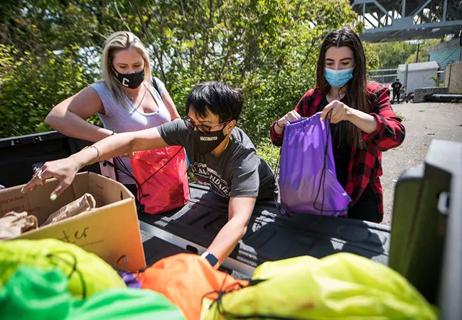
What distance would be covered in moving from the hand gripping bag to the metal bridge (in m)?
25.9

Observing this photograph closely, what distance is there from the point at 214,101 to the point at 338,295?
1.12m

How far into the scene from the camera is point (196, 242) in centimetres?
167

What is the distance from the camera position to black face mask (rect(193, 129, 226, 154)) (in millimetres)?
1610

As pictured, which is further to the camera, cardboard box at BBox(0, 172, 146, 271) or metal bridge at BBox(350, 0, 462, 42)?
metal bridge at BBox(350, 0, 462, 42)

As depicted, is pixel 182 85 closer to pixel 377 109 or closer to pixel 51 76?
pixel 51 76

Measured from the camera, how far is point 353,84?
74.4 inches

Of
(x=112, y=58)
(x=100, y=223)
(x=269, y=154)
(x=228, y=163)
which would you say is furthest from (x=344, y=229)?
(x=269, y=154)

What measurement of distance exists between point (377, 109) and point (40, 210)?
1.84m

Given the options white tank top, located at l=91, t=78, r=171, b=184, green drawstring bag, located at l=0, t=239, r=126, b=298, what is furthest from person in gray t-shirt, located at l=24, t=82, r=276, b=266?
green drawstring bag, located at l=0, t=239, r=126, b=298

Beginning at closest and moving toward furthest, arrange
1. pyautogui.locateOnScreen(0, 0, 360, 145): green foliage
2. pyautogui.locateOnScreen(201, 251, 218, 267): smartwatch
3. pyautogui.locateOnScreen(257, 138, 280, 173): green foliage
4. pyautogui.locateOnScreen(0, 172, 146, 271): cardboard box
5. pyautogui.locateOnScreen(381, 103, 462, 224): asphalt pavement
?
pyautogui.locateOnScreen(0, 172, 146, 271): cardboard box → pyautogui.locateOnScreen(201, 251, 218, 267): smartwatch → pyautogui.locateOnScreen(0, 0, 360, 145): green foliage → pyautogui.locateOnScreen(257, 138, 280, 173): green foliage → pyautogui.locateOnScreen(381, 103, 462, 224): asphalt pavement

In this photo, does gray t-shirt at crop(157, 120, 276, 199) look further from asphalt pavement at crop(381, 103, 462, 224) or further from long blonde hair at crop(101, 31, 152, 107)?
asphalt pavement at crop(381, 103, 462, 224)

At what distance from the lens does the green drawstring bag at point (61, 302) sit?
1.99 feet

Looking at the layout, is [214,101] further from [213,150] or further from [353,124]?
[353,124]

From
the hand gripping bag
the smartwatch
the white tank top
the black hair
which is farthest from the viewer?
the white tank top
